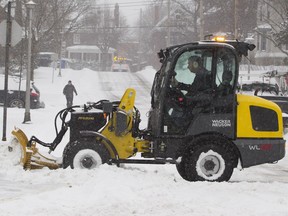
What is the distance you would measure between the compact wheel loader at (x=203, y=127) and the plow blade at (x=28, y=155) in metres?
0.02

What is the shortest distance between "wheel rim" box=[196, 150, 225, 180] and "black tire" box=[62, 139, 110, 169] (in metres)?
1.50

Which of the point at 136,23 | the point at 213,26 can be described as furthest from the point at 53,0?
the point at 136,23

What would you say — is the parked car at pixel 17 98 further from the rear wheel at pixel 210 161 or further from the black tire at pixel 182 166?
the rear wheel at pixel 210 161

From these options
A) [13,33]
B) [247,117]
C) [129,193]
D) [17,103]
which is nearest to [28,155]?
[129,193]

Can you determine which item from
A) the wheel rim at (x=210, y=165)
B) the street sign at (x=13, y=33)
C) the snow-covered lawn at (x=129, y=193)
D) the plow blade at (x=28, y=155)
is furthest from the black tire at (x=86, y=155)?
the street sign at (x=13, y=33)

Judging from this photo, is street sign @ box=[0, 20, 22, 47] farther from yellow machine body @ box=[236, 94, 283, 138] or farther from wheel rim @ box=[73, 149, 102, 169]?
yellow machine body @ box=[236, 94, 283, 138]

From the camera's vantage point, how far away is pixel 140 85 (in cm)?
4475

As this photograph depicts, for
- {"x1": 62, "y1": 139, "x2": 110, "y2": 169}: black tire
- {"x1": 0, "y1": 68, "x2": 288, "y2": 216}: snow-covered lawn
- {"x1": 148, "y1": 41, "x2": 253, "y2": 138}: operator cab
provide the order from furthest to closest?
1. {"x1": 62, "y1": 139, "x2": 110, "y2": 169}: black tire
2. {"x1": 148, "y1": 41, "x2": 253, "y2": 138}: operator cab
3. {"x1": 0, "y1": 68, "x2": 288, "y2": 216}: snow-covered lawn

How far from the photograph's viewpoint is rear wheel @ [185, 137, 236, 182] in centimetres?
907

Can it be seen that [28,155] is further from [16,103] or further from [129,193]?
[16,103]

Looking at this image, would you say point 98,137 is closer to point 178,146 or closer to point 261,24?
point 178,146

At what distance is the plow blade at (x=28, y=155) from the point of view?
918cm

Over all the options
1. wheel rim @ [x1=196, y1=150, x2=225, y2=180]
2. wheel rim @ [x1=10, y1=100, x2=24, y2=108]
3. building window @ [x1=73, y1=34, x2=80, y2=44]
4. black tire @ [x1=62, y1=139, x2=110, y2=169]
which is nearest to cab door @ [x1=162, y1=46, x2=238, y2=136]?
wheel rim @ [x1=196, y1=150, x2=225, y2=180]

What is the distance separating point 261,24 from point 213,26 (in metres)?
6.07
